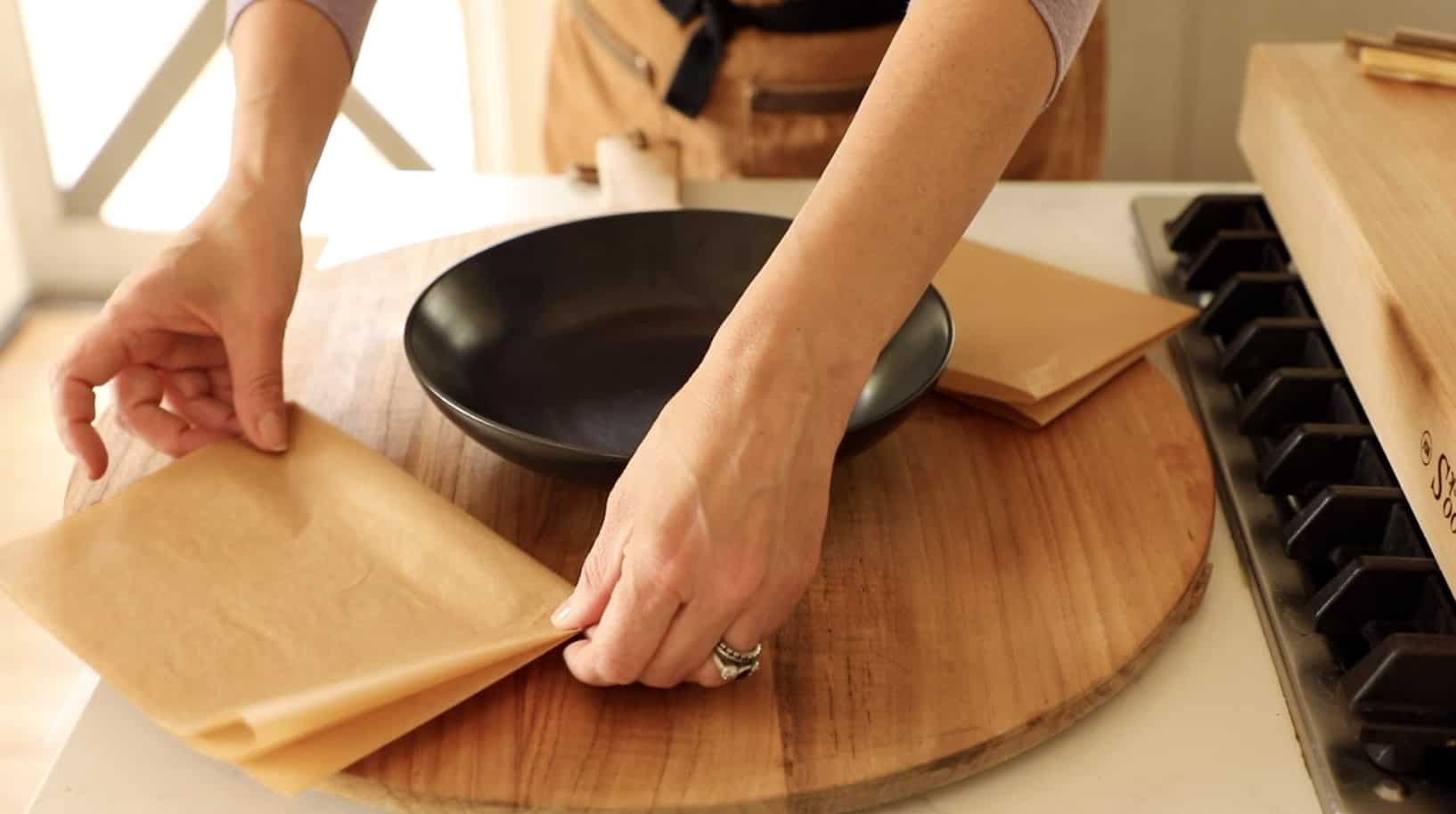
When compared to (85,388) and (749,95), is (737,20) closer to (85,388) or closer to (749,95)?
(749,95)

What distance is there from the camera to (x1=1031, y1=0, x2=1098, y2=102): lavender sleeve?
679 mm

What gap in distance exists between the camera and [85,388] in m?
0.77

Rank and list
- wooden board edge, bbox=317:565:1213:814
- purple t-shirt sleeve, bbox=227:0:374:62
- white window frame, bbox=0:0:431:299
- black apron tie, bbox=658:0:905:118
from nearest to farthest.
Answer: wooden board edge, bbox=317:565:1213:814
purple t-shirt sleeve, bbox=227:0:374:62
black apron tie, bbox=658:0:905:118
white window frame, bbox=0:0:431:299

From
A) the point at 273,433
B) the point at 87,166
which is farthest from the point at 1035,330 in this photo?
the point at 87,166

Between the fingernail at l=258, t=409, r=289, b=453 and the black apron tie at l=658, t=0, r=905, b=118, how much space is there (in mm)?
510

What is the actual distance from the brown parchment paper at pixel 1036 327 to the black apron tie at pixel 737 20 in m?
0.23

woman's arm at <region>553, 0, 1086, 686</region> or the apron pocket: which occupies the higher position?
woman's arm at <region>553, 0, 1086, 686</region>

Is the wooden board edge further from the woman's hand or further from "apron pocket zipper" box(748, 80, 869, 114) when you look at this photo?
"apron pocket zipper" box(748, 80, 869, 114)

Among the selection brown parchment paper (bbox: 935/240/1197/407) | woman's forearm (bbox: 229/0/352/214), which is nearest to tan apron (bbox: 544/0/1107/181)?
brown parchment paper (bbox: 935/240/1197/407)

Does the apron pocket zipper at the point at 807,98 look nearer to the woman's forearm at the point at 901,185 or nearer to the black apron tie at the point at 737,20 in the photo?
the black apron tie at the point at 737,20

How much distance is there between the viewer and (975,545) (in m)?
0.73

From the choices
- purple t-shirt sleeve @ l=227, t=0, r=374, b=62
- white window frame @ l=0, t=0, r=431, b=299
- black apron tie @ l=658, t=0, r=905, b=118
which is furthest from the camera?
white window frame @ l=0, t=0, r=431, b=299

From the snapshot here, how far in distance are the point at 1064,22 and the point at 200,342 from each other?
1.60ft

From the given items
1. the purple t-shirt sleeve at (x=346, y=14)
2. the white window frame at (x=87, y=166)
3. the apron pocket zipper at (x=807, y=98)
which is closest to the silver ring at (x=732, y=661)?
the purple t-shirt sleeve at (x=346, y=14)
